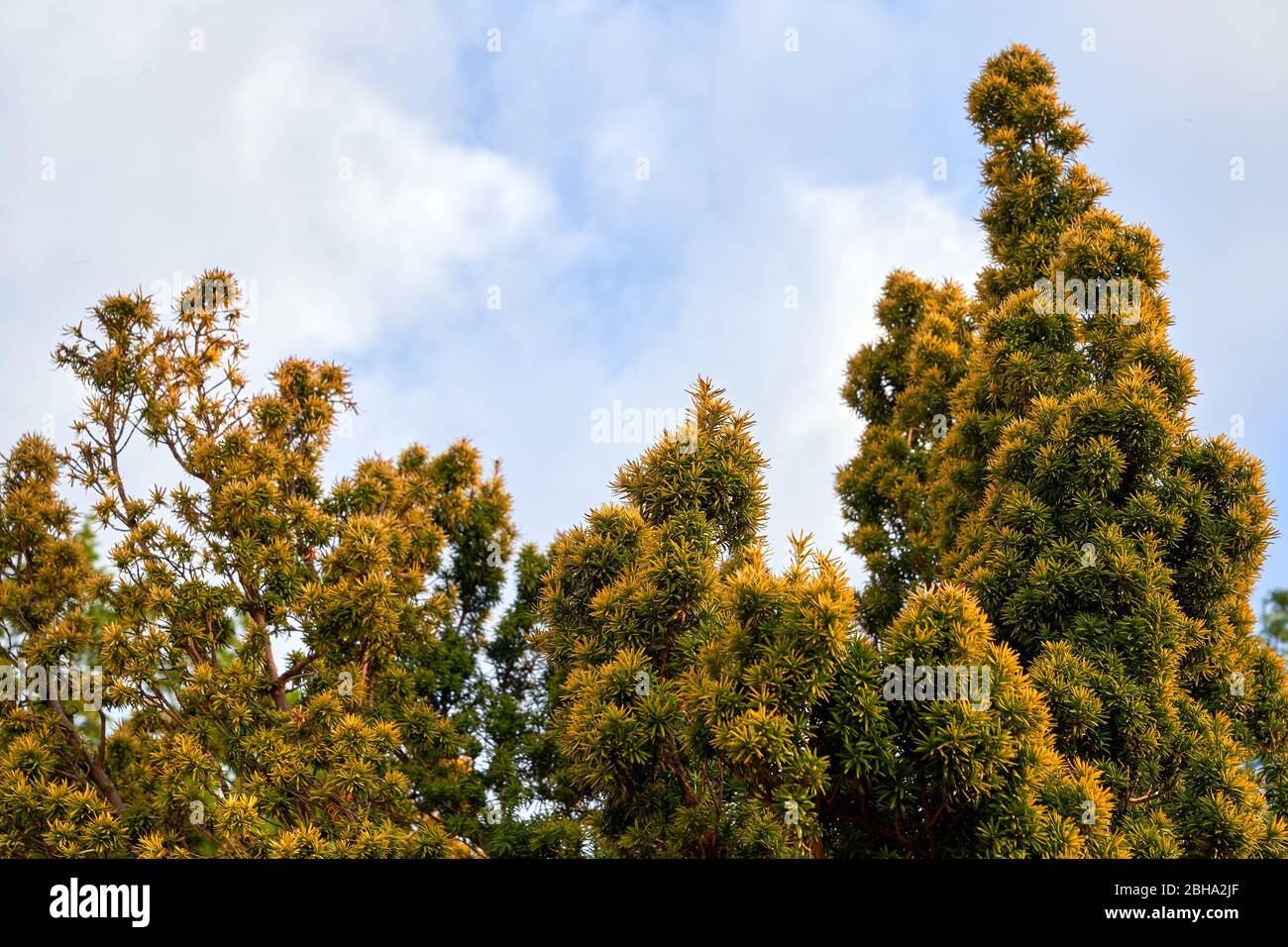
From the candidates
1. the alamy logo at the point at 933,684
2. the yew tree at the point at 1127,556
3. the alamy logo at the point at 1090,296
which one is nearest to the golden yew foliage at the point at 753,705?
the alamy logo at the point at 933,684

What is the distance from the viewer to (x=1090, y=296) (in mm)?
9664

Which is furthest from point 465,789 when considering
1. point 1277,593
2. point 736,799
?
point 1277,593

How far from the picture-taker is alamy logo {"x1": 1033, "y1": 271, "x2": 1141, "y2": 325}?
373 inches

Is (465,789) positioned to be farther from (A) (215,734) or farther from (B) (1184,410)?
(B) (1184,410)

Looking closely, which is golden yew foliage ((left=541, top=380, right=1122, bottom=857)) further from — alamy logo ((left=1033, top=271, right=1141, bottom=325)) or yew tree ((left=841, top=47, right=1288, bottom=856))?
alamy logo ((left=1033, top=271, right=1141, bottom=325))
